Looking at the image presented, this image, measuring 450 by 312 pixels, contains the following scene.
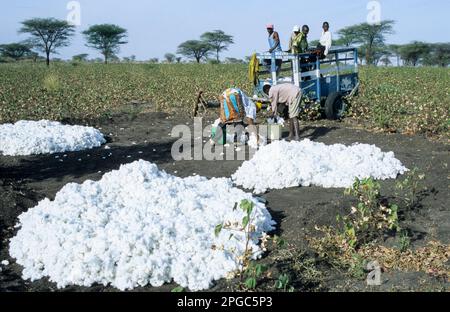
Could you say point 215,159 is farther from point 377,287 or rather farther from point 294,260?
point 377,287

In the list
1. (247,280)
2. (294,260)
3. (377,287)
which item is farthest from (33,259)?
(377,287)

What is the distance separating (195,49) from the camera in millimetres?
55094

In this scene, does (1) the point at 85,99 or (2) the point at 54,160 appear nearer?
(2) the point at 54,160

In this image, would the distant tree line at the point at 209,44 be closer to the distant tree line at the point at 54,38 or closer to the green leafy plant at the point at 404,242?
the distant tree line at the point at 54,38

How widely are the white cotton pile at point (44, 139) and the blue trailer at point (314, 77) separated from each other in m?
3.85

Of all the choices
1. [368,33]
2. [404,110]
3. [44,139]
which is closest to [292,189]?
[44,139]

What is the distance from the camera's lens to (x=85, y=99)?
15.2 m

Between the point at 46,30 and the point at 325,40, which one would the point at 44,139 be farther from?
the point at 46,30

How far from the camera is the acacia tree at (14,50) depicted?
49.2 meters

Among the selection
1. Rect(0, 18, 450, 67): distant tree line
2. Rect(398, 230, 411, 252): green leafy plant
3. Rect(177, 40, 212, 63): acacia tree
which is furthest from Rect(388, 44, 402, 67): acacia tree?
Rect(398, 230, 411, 252): green leafy plant

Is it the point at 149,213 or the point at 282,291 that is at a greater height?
the point at 149,213

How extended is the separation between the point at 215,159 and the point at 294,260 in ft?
12.6

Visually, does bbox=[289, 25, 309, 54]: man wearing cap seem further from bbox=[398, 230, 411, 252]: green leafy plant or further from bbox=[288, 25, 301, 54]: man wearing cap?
bbox=[398, 230, 411, 252]: green leafy plant

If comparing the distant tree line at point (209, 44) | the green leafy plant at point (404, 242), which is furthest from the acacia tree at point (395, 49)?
the green leafy plant at point (404, 242)
